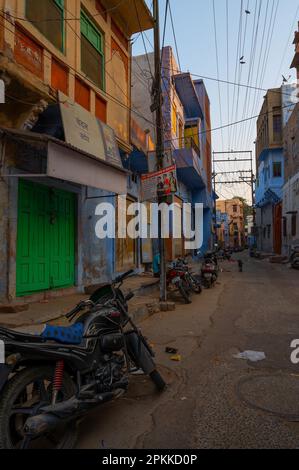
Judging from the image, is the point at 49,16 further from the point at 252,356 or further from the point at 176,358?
the point at 252,356

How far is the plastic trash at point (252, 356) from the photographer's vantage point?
16.4 ft

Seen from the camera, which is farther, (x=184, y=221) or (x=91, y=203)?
(x=184, y=221)

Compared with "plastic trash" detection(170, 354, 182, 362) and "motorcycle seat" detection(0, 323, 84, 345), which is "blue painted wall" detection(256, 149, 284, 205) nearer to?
"plastic trash" detection(170, 354, 182, 362)

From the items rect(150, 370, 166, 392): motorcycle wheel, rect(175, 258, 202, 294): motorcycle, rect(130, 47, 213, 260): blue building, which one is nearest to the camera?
rect(150, 370, 166, 392): motorcycle wheel

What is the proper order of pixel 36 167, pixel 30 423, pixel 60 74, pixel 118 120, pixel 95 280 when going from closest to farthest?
pixel 30 423
pixel 36 167
pixel 60 74
pixel 95 280
pixel 118 120

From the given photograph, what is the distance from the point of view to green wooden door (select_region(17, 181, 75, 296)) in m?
6.82

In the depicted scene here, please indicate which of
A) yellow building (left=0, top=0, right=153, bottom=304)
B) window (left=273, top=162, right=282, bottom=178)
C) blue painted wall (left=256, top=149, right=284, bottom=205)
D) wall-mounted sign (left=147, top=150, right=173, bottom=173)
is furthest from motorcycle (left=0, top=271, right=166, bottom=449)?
window (left=273, top=162, right=282, bottom=178)

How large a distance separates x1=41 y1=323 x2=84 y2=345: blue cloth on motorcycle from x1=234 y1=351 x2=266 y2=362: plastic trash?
2.86 meters

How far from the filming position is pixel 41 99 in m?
6.31

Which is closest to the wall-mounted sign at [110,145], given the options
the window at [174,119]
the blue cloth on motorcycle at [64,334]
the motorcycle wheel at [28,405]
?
the blue cloth on motorcycle at [64,334]

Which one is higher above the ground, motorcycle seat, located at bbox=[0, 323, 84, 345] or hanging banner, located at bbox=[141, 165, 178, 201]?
hanging banner, located at bbox=[141, 165, 178, 201]

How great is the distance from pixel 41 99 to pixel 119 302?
442cm

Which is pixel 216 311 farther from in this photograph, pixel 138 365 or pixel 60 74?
pixel 60 74

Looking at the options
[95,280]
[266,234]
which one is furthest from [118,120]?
[266,234]
